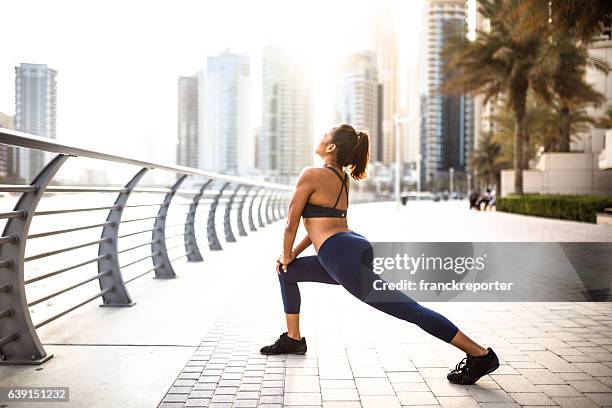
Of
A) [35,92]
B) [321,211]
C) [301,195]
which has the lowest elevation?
[321,211]

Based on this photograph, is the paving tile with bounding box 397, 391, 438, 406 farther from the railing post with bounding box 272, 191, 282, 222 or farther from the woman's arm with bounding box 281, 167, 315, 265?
the railing post with bounding box 272, 191, 282, 222

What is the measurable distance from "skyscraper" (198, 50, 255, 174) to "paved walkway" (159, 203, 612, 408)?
457ft

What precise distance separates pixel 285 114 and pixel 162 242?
165409mm

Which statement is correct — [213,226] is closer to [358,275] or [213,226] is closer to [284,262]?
[284,262]

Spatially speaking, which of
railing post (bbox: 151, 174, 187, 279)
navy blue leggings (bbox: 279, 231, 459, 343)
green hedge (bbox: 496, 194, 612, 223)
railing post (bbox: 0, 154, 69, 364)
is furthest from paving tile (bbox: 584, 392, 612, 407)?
green hedge (bbox: 496, 194, 612, 223)

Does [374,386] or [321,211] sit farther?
[321,211]

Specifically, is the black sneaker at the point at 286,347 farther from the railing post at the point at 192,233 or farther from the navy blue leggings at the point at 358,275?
the railing post at the point at 192,233

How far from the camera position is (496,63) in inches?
1174

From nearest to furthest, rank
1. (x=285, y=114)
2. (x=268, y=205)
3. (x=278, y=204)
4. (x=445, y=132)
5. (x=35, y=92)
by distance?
1. (x=268, y=205)
2. (x=35, y=92)
3. (x=278, y=204)
4. (x=285, y=114)
5. (x=445, y=132)

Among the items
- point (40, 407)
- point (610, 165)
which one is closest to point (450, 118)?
point (610, 165)

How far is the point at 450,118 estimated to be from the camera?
A: 19262cm

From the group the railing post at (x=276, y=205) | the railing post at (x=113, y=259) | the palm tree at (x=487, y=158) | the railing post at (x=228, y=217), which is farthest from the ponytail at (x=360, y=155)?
the palm tree at (x=487, y=158)

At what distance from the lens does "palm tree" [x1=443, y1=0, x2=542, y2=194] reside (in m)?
28.8

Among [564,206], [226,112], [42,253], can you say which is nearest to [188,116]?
[226,112]
